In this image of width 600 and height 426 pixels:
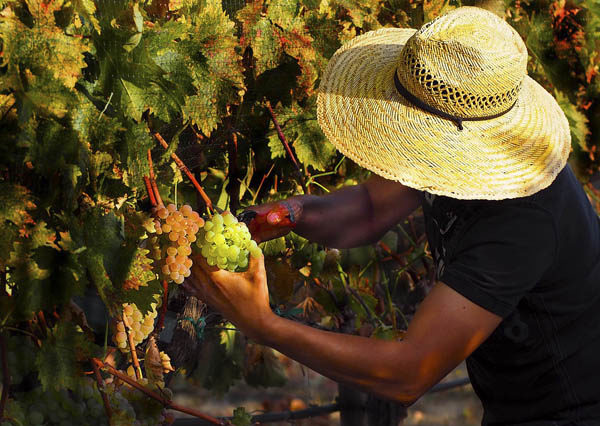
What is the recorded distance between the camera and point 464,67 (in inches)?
67.6

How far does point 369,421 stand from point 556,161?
1.79 metres

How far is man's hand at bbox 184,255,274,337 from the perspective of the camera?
162 centimetres

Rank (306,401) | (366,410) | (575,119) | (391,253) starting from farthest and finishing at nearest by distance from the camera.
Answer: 1. (306,401)
2. (366,410)
3. (575,119)
4. (391,253)

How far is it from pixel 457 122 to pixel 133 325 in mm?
936

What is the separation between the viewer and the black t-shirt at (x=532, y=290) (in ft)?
5.59

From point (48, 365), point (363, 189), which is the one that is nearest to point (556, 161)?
point (363, 189)

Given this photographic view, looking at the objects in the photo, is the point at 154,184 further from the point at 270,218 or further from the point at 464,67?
the point at 464,67

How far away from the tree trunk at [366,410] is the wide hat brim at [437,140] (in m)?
1.58

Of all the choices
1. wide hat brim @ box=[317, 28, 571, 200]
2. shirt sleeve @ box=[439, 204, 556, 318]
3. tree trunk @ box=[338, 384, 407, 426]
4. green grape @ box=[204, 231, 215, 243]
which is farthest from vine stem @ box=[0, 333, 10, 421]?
tree trunk @ box=[338, 384, 407, 426]

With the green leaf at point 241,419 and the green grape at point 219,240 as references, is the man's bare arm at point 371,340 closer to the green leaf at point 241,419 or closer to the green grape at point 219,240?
the green grape at point 219,240

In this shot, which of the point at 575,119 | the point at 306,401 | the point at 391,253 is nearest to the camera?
the point at 391,253

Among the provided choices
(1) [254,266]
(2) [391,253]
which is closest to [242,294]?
(1) [254,266]

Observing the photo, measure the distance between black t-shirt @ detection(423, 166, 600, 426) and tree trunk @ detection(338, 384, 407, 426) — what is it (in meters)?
1.04

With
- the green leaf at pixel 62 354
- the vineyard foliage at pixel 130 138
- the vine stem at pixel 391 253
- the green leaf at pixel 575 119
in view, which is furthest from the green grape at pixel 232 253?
the green leaf at pixel 575 119
